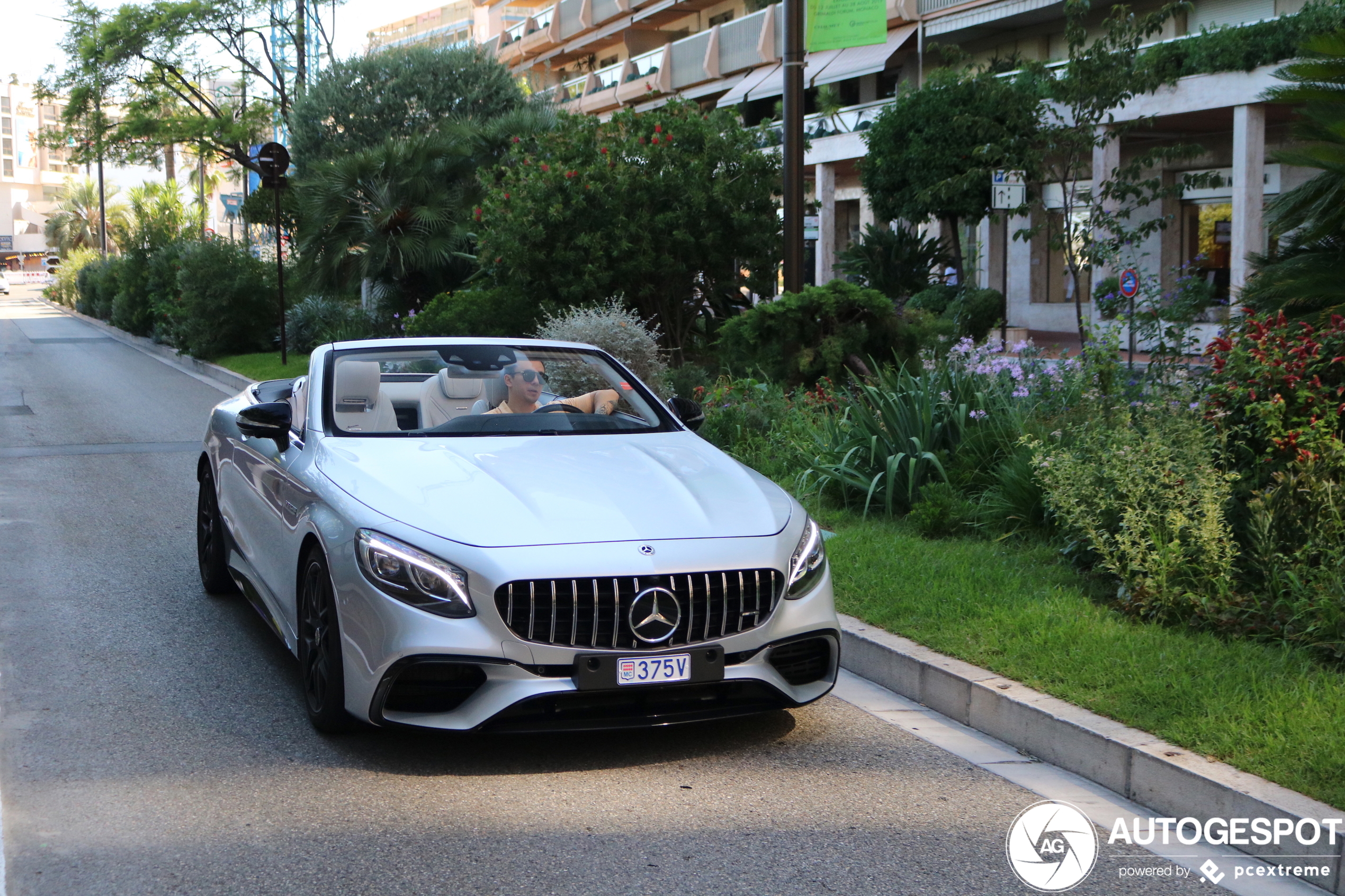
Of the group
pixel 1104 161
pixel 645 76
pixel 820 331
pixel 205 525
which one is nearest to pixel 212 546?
pixel 205 525

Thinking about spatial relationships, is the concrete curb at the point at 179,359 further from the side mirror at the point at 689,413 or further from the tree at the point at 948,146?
the side mirror at the point at 689,413

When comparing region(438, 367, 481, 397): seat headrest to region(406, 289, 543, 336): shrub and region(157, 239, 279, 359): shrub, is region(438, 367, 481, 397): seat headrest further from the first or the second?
region(157, 239, 279, 359): shrub

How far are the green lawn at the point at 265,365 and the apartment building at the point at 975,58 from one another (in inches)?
341

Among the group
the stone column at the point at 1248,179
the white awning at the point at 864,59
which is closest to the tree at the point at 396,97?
the white awning at the point at 864,59

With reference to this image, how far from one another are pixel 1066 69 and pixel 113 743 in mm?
19293

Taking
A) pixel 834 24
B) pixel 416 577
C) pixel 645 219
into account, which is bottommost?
pixel 416 577

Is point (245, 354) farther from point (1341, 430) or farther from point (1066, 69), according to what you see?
point (1341, 430)

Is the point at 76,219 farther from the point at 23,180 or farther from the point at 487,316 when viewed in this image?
the point at 487,316

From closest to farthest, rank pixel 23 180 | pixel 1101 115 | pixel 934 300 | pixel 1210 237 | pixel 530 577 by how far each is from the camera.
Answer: pixel 530 577 < pixel 1101 115 < pixel 934 300 < pixel 1210 237 < pixel 23 180

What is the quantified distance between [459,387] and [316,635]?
5.15 ft

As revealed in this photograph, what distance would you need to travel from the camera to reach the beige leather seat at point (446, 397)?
6.11 m

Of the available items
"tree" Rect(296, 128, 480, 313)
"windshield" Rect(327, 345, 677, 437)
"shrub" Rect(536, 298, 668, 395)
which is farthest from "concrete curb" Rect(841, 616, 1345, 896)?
"tree" Rect(296, 128, 480, 313)

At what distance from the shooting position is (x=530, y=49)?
5494cm

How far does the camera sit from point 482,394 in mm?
6133
